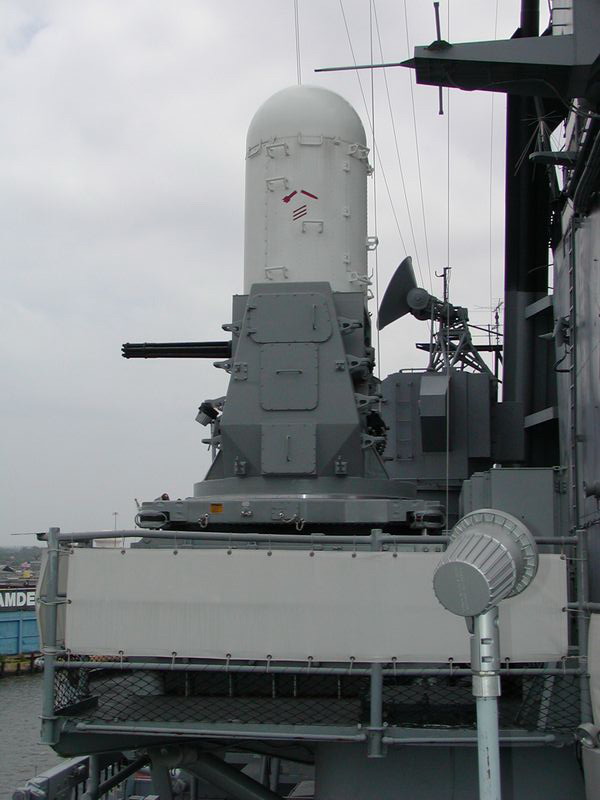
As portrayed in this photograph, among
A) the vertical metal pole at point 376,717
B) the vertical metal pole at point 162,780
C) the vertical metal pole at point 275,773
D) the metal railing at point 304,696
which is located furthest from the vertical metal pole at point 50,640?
the vertical metal pole at point 275,773

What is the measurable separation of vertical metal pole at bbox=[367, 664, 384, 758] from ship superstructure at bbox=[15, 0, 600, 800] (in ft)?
0.04

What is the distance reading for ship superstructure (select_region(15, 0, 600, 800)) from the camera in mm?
4773

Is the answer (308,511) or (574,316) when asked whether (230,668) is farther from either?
(574,316)

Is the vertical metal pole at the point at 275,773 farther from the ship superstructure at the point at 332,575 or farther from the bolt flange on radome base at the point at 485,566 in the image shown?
the bolt flange on radome base at the point at 485,566

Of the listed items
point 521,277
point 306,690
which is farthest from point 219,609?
point 521,277

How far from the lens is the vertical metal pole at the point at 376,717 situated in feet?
15.4

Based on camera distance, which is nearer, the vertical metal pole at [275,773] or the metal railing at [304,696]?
the metal railing at [304,696]

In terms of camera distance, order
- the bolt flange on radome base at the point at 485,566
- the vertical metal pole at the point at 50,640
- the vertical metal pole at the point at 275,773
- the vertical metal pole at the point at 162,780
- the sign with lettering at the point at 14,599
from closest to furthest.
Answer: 1. the bolt flange on radome base at the point at 485,566
2. the vertical metal pole at the point at 50,640
3. the vertical metal pole at the point at 162,780
4. the vertical metal pole at the point at 275,773
5. the sign with lettering at the point at 14,599

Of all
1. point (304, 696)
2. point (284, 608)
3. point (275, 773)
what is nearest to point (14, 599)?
point (275, 773)

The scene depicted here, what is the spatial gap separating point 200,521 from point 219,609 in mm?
1998

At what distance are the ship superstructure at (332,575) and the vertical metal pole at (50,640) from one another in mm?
14

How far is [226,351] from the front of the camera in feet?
30.2

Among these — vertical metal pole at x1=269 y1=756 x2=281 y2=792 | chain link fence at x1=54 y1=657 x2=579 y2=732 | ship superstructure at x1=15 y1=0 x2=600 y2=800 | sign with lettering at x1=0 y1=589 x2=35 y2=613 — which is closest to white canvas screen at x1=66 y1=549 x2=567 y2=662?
ship superstructure at x1=15 y1=0 x2=600 y2=800

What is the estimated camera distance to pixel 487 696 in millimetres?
2828
